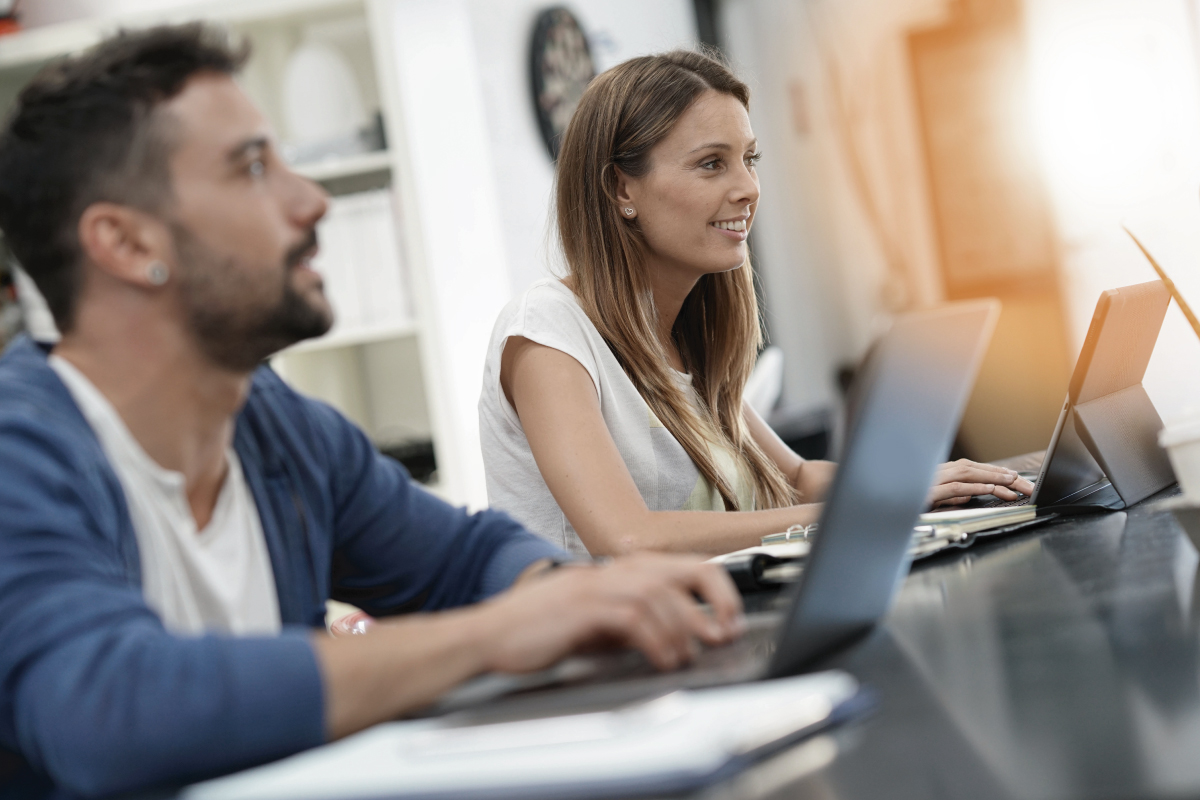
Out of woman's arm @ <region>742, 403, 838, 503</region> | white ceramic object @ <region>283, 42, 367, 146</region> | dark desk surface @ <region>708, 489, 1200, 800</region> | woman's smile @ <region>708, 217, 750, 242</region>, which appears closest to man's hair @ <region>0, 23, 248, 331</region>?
dark desk surface @ <region>708, 489, 1200, 800</region>

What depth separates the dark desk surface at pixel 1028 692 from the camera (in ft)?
1.52

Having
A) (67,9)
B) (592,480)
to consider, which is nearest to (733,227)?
(592,480)

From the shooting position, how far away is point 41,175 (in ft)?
3.00

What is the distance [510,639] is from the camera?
68 centimetres

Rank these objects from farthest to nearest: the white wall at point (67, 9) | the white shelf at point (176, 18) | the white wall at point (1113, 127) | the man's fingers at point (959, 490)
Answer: the white wall at point (1113, 127) → the white wall at point (67, 9) → the white shelf at point (176, 18) → the man's fingers at point (959, 490)

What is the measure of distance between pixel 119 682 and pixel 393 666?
149mm

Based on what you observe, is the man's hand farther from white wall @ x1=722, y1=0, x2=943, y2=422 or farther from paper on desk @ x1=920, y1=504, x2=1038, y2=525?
white wall @ x1=722, y1=0, x2=943, y2=422

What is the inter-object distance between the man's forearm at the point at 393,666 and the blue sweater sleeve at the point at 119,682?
0.01 metres

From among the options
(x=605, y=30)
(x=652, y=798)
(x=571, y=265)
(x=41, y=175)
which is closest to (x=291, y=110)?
(x=571, y=265)

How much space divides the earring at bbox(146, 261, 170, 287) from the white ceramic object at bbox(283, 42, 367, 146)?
6.79 ft

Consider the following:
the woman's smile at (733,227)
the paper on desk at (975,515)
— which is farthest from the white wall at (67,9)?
the paper on desk at (975,515)

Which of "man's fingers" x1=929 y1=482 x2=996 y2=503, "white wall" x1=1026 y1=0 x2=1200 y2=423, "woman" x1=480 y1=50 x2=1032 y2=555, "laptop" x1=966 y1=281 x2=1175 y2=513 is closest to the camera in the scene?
"laptop" x1=966 y1=281 x2=1175 y2=513

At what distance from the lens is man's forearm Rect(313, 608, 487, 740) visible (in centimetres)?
64

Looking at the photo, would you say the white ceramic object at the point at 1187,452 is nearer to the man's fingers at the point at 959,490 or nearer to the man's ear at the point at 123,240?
the man's fingers at the point at 959,490
